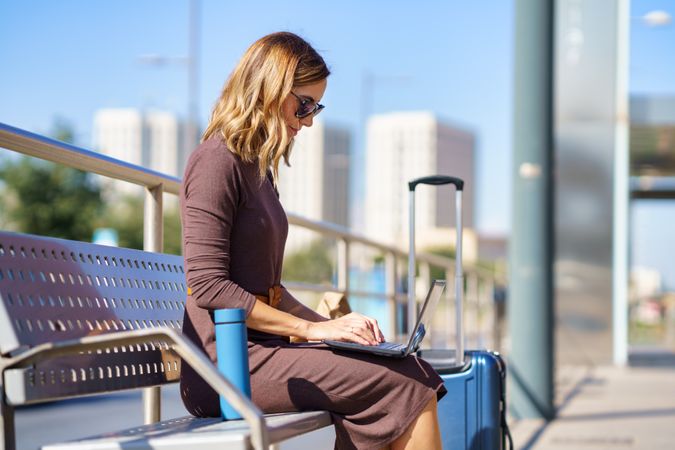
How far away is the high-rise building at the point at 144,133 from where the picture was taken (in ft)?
371

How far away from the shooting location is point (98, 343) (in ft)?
7.82

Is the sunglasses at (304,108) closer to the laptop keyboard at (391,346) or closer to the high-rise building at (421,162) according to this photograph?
the laptop keyboard at (391,346)

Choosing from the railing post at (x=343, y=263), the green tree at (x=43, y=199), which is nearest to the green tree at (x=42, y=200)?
the green tree at (x=43, y=199)

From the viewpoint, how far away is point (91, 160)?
3498mm

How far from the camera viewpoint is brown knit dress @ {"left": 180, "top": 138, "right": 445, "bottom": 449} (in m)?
2.85

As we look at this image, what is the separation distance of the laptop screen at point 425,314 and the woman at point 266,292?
0.07 metres

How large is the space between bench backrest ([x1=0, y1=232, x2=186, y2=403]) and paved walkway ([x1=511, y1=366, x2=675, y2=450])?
4014 mm

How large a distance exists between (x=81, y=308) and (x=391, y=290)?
523cm

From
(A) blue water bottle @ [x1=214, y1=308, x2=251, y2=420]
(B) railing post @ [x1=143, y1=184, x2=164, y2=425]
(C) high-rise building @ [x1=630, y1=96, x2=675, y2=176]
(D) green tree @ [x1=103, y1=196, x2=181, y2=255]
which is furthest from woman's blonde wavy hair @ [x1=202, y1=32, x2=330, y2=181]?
(D) green tree @ [x1=103, y1=196, x2=181, y2=255]

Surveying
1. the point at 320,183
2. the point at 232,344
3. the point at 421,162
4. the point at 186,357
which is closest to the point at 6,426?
the point at 186,357

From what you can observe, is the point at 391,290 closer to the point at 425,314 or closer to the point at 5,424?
the point at 425,314

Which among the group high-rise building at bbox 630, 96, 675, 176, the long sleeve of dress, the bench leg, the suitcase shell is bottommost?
the suitcase shell

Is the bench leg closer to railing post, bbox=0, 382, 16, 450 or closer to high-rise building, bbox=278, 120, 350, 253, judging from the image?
railing post, bbox=0, 382, 16, 450

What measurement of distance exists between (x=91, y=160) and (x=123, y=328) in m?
0.68
